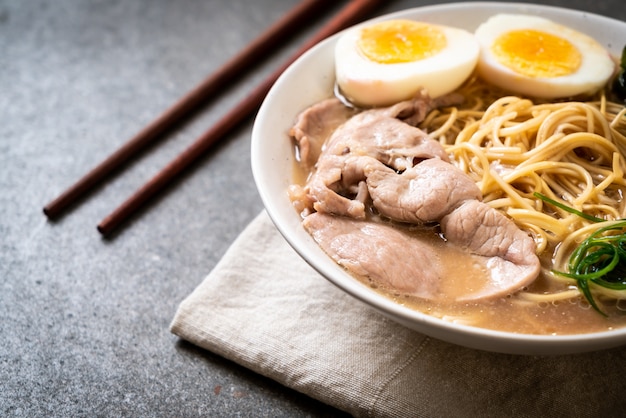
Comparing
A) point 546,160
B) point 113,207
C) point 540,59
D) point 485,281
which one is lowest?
point 113,207

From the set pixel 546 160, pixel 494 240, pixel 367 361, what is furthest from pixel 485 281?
pixel 546 160

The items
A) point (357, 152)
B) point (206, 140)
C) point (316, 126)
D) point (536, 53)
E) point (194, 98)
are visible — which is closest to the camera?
point (357, 152)

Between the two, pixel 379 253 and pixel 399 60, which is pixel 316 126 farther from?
pixel 379 253

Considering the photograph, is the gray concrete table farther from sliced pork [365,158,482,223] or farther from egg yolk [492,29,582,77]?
egg yolk [492,29,582,77]

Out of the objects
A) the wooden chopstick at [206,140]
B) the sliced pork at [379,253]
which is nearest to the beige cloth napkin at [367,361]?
the sliced pork at [379,253]

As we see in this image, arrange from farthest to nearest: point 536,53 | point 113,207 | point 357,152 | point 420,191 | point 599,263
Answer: point 113,207
point 536,53
point 357,152
point 420,191
point 599,263

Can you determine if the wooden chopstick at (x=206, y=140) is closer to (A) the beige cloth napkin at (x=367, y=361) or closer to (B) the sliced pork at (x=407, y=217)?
(A) the beige cloth napkin at (x=367, y=361)

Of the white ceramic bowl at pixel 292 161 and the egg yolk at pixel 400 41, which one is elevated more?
the egg yolk at pixel 400 41
